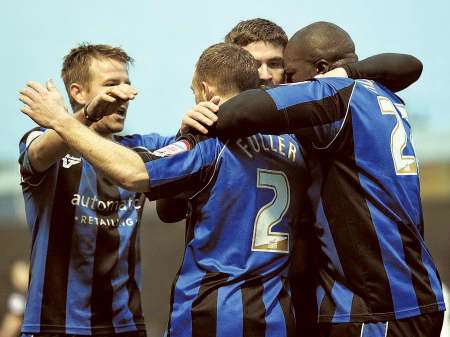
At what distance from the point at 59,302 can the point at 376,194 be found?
1.62 meters

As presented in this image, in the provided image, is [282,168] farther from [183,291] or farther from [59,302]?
[59,302]

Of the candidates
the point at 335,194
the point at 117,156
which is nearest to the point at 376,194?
the point at 335,194

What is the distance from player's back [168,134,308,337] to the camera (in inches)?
116

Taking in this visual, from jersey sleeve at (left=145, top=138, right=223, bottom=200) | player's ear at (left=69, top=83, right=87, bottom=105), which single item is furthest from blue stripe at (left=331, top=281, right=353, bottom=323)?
player's ear at (left=69, top=83, right=87, bottom=105)

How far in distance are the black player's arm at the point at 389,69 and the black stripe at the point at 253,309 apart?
93 cm

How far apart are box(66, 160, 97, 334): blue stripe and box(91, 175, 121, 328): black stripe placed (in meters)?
0.02

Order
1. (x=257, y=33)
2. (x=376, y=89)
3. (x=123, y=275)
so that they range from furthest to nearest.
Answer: (x=257, y=33) → (x=123, y=275) → (x=376, y=89)

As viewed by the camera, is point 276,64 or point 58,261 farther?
point 276,64

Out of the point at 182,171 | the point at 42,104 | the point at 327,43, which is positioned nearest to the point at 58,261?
the point at 42,104

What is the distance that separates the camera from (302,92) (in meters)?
2.95

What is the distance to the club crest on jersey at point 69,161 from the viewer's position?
3.86 meters

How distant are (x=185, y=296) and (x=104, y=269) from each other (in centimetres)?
94

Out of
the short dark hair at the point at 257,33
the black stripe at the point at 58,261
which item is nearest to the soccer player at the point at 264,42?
the short dark hair at the point at 257,33

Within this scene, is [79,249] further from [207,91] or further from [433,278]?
[433,278]
